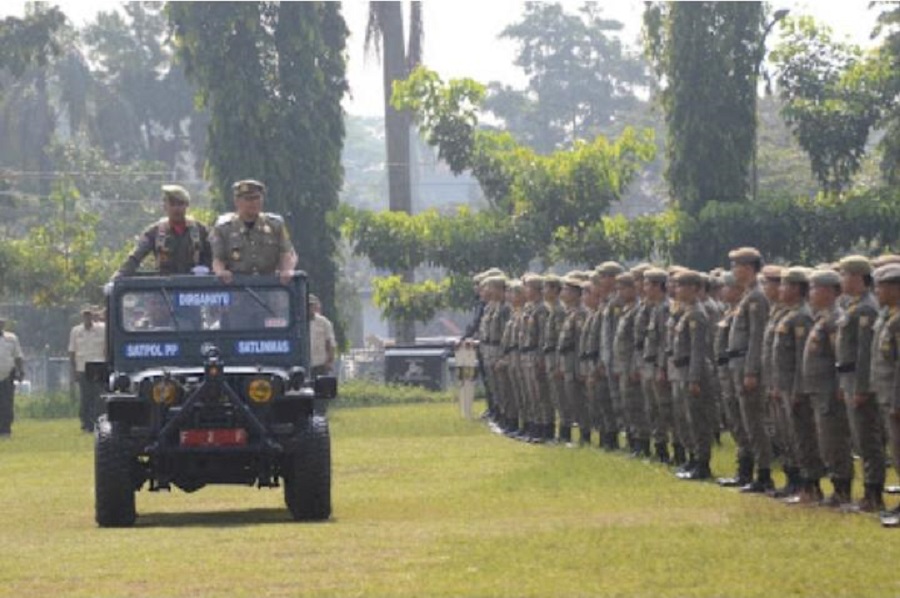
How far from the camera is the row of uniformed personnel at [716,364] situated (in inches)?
811

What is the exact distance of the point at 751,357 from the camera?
77.8 ft

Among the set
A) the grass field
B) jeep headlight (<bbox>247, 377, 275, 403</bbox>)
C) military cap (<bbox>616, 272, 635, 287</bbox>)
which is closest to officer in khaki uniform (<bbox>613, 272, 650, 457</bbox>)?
military cap (<bbox>616, 272, 635, 287</bbox>)

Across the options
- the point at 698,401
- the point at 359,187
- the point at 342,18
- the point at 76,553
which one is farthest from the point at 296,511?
the point at 359,187

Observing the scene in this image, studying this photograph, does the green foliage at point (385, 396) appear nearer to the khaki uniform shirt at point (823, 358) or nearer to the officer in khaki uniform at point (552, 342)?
the officer in khaki uniform at point (552, 342)

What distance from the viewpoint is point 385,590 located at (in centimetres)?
1525

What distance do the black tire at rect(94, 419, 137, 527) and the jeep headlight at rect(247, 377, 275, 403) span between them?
994 mm

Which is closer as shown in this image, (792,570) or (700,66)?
(792,570)

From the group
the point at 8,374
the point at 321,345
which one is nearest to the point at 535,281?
the point at 321,345

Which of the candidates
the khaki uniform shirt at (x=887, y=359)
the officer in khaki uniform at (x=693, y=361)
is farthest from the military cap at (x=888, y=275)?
the officer in khaki uniform at (x=693, y=361)

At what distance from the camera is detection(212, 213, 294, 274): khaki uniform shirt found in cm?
2242

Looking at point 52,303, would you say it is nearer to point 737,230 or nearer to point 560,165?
point 560,165

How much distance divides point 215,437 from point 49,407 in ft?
103

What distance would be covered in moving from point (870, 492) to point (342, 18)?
38.1 metres

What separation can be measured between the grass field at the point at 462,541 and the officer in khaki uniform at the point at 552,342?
5.77 m
